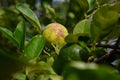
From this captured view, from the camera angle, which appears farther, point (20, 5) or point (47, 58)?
point (20, 5)

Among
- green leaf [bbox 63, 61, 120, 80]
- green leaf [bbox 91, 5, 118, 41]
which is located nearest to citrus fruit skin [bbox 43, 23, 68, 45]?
green leaf [bbox 91, 5, 118, 41]

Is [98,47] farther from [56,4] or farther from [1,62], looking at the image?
[56,4]

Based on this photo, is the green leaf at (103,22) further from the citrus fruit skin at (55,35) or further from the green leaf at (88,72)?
the green leaf at (88,72)

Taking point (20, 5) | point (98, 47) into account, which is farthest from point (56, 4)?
point (98, 47)

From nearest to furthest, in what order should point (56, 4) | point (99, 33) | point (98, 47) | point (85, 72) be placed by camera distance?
1. point (85, 72)
2. point (99, 33)
3. point (98, 47)
4. point (56, 4)

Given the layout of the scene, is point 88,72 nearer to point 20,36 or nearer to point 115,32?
point 115,32

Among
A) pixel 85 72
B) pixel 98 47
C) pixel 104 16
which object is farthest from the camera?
pixel 98 47

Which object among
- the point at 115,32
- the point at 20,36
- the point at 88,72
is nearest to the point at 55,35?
the point at 20,36

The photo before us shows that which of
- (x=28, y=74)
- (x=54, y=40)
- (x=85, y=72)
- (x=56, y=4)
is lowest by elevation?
(x=85, y=72)
